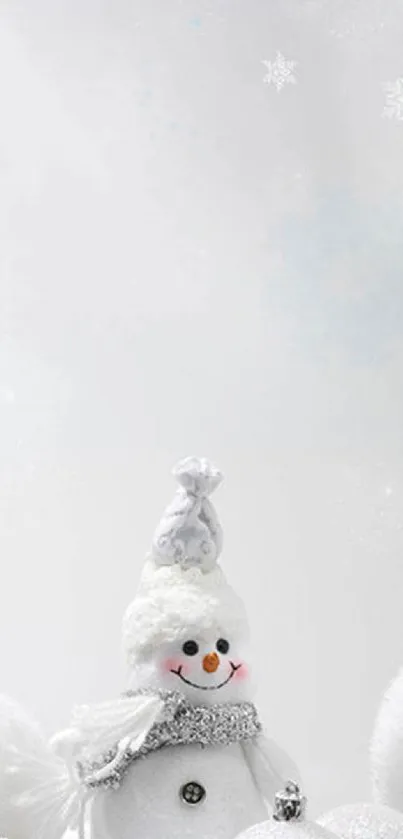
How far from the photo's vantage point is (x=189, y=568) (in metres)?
1.43

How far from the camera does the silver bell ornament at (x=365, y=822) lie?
47.0 inches

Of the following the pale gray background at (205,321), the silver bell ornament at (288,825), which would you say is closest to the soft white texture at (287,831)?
the silver bell ornament at (288,825)

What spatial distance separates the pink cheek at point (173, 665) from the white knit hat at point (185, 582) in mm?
22

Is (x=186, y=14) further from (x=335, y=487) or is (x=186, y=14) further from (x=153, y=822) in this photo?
(x=153, y=822)

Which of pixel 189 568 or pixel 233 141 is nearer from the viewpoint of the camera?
pixel 189 568

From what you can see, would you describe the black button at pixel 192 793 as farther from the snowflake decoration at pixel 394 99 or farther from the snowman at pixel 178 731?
the snowflake decoration at pixel 394 99

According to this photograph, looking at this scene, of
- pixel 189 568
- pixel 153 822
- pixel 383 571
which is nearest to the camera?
pixel 153 822

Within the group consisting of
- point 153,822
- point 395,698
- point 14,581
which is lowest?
point 153,822

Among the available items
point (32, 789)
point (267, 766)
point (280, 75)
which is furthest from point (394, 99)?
point (32, 789)

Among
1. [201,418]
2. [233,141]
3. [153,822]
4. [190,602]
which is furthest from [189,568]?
[233,141]

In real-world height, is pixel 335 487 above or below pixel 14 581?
above

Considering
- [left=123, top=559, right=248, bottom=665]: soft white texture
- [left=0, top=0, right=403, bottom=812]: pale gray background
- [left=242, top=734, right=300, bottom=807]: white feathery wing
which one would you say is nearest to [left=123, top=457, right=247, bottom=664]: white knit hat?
[left=123, top=559, right=248, bottom=665]: soft white texture

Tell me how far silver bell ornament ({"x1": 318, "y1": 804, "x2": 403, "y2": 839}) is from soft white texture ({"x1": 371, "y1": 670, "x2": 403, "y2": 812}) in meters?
0.19

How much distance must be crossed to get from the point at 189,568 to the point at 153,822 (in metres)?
0.29
